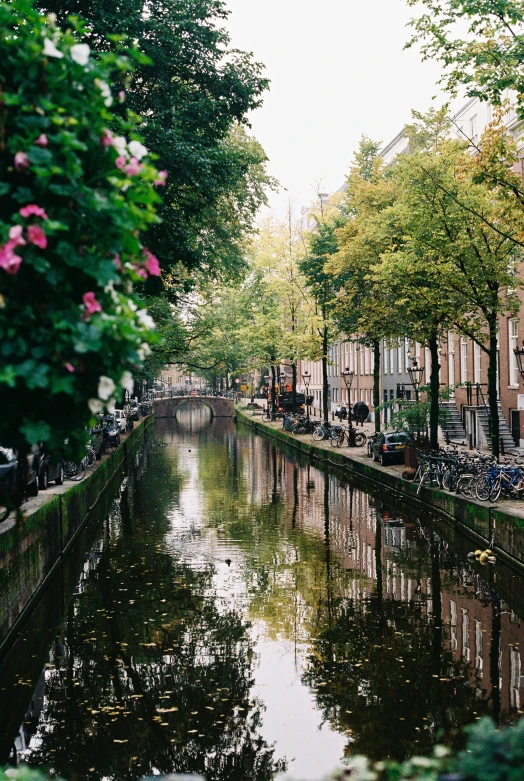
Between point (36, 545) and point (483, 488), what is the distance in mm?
10731

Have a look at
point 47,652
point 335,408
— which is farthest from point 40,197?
point 335,408

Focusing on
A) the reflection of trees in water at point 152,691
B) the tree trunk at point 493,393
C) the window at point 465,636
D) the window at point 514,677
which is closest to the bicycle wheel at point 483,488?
the tree trunk at point 493,393

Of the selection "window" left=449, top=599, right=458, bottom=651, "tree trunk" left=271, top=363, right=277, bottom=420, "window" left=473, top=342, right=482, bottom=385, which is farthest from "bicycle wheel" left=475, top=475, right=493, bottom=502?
"tree trunk" left=271, top=363, right=277, bottom=420

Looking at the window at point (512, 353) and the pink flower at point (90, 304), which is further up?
the window at point (512, 353)

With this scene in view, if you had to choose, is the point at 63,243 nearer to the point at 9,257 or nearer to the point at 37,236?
the point at 37,236

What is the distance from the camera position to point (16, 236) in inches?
169

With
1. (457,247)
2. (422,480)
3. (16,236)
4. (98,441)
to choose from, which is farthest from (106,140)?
(98,441)

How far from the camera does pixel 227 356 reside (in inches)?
3056

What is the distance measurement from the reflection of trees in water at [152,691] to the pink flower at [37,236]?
6296mm

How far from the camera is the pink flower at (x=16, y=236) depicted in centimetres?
428

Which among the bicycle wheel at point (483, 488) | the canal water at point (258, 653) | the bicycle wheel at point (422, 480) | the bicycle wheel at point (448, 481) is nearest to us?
the canal water at point (258, 653)

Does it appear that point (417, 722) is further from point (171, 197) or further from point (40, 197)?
point (171, 197)

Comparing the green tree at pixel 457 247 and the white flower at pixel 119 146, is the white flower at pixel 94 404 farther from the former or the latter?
the green tree at pixel 457 247

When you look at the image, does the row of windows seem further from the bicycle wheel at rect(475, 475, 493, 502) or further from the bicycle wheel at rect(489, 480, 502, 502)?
the bicycle wheel at rect(489, 480, 502, 502)
